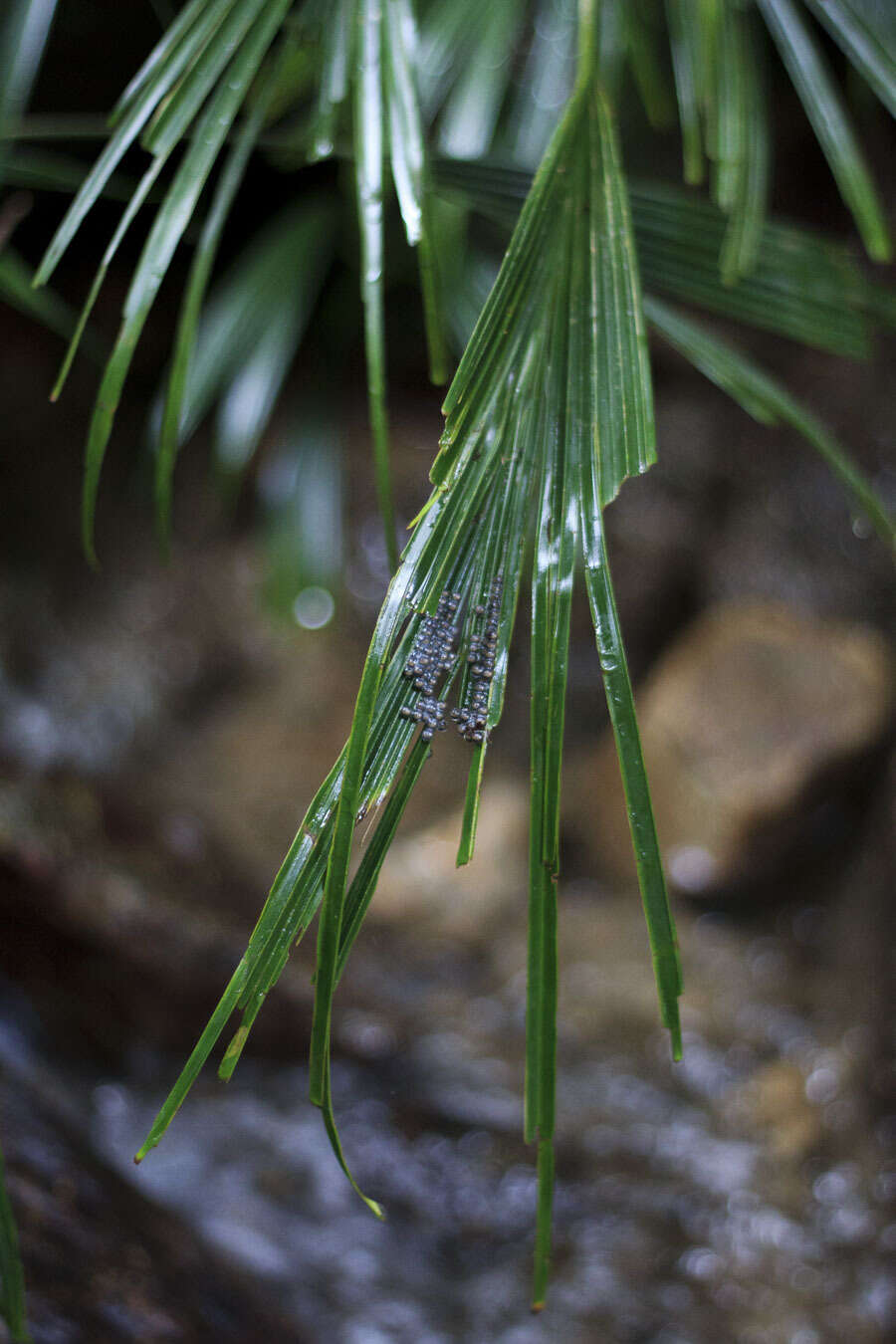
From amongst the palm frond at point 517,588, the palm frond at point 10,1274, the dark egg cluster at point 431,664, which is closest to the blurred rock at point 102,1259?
the palm frond at point 10,1274

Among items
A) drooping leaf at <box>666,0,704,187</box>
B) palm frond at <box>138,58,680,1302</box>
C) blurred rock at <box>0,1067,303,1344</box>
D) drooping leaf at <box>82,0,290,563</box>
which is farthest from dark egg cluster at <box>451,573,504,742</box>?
blurred rock at <box>0,1067,303,1344</box>

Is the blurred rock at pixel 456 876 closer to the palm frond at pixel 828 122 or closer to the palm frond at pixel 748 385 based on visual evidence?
the palm frond at pixel 748 385

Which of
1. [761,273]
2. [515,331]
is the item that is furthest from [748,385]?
[515,331]

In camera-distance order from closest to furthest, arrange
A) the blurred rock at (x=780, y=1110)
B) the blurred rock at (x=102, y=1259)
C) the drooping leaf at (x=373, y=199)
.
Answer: the drooping leaf at (x=373, y=199)
the blurred rock at (x=102, y=1259)
the blurred rock at (x=780, y=1110)

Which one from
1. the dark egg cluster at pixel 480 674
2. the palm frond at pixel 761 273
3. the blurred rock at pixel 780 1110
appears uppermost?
the palm frond at pixel 761 273

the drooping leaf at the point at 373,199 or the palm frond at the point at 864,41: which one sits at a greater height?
the palm frond at the point at 864,41

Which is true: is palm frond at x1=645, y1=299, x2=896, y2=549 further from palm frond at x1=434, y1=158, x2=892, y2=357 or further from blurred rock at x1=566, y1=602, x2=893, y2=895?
blurred rock at x1=566, y1=602, x2=893, y2=895

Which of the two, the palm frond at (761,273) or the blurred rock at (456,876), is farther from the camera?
the blurred rock at (456,876)

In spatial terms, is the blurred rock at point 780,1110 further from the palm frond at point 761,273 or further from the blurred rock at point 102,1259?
the palm frond at point 761,273

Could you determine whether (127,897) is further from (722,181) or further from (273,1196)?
(722,181)

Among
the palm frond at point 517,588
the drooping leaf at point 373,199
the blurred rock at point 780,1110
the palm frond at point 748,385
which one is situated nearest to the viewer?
the palm frond at point 517,588

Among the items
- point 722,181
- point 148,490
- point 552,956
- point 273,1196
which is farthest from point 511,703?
point 552,956
